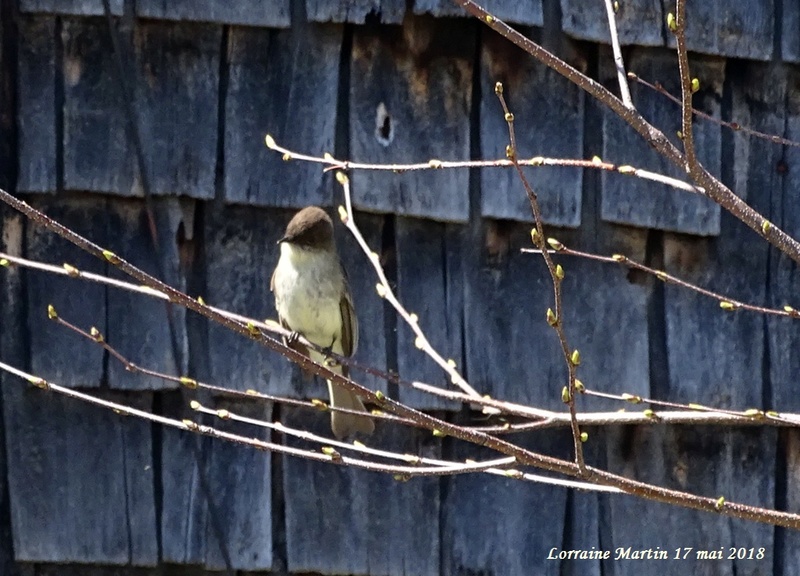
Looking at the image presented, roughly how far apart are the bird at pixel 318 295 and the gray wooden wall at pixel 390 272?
0.33 ft

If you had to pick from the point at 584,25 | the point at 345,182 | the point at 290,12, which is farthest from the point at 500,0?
the point at 345,182

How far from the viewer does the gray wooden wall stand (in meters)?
3.62

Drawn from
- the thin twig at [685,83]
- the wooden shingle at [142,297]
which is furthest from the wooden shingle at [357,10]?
the thin twig at [685,83]

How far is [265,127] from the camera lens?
3641 millimetres

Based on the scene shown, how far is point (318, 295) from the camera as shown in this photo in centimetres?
413

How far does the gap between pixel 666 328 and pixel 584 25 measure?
0.92m

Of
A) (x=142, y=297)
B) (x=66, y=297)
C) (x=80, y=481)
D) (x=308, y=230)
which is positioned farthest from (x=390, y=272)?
(x=80, y=481)

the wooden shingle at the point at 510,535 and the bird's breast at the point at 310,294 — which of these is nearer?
the wooden shingle at the point at 510,535

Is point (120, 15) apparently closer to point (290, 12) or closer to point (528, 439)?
point (290, 12)

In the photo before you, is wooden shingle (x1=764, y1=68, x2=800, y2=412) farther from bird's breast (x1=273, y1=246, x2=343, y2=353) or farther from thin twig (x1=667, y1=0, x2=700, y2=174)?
thin twig (x1=667, y1=0, x2=700, y2=174)

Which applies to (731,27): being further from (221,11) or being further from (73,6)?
(73,6)

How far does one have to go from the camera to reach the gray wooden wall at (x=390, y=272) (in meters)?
3.62

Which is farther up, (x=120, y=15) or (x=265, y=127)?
(x=120, y=15)

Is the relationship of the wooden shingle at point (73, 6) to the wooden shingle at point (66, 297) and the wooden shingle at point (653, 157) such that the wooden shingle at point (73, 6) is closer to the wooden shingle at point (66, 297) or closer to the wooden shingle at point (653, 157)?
the wooden shingle at point (66, 297)
